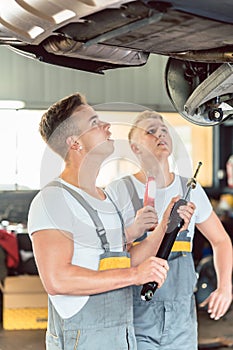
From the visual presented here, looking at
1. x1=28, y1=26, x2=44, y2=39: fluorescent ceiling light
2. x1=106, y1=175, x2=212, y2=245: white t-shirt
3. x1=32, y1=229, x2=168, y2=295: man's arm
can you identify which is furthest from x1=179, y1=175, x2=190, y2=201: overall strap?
x1=28, y1=26, x2=44, y2=39: fluorescent ceiling light

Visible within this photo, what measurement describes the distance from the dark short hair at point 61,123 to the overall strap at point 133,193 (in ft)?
1.04

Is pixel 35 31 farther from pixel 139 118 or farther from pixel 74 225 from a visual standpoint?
pixel 139 118

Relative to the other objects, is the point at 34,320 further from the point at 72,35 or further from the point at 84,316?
the point at 72,35

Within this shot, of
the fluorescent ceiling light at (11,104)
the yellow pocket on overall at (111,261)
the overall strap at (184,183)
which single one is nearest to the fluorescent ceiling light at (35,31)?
the yellow pocket on overall at (111,261)

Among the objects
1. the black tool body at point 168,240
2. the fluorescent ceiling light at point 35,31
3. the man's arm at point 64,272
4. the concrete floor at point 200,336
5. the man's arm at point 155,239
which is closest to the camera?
the fluorescent ceiling light at point 35,31

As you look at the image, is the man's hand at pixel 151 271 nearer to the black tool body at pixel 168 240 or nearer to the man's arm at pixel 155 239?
the black tool body at pixel 168 240

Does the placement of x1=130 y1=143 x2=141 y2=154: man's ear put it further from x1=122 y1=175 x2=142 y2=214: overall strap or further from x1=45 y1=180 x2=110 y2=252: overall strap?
x1=45 y1=180 x2=110 y2=252: overall strap

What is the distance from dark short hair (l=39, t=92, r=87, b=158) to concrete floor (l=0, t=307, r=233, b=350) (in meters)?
2.21

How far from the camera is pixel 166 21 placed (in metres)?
1.26

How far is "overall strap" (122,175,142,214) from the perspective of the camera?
2264 mm

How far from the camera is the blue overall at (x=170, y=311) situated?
221 cm

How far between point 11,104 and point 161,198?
11.6 ft

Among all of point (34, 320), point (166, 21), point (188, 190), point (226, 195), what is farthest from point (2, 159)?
point (166, 21)

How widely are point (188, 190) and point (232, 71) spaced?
2.17 ft
